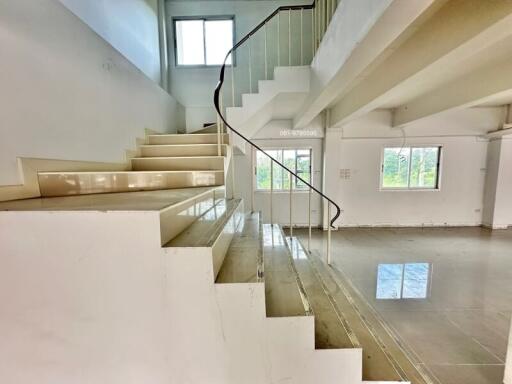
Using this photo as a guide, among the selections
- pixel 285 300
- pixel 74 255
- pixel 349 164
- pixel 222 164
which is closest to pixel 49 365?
pixel 74 255

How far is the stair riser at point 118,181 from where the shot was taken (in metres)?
1.73

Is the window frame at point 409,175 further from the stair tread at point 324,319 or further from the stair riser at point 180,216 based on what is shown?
the stair riser at point 180,216

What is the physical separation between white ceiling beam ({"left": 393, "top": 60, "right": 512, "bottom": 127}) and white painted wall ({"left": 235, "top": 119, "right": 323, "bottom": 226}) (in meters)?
1.85

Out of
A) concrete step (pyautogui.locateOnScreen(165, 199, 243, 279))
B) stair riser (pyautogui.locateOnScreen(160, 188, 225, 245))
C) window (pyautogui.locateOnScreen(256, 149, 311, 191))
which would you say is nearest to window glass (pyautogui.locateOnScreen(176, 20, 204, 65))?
window (pyautogui.locateOnScreen(256, 149, 311, 191))

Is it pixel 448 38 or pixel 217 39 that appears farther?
pixel 217 39

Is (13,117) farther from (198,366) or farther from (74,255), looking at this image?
(198,366)

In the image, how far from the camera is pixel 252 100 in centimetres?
329

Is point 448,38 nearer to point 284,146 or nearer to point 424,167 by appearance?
point 284,146

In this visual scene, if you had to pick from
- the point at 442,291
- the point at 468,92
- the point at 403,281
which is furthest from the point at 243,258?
the point at 468,92

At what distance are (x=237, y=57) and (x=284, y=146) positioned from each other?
2.10 metres

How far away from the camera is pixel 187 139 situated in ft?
10.5

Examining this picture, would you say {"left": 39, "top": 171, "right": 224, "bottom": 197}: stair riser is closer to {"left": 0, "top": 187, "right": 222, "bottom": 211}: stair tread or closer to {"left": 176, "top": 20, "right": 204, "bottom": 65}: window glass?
{"left": 0, "top": 187, "right": 222, "bottom": 211}: stair tread

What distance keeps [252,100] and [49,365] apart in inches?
128

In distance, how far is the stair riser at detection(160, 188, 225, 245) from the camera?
105cm
